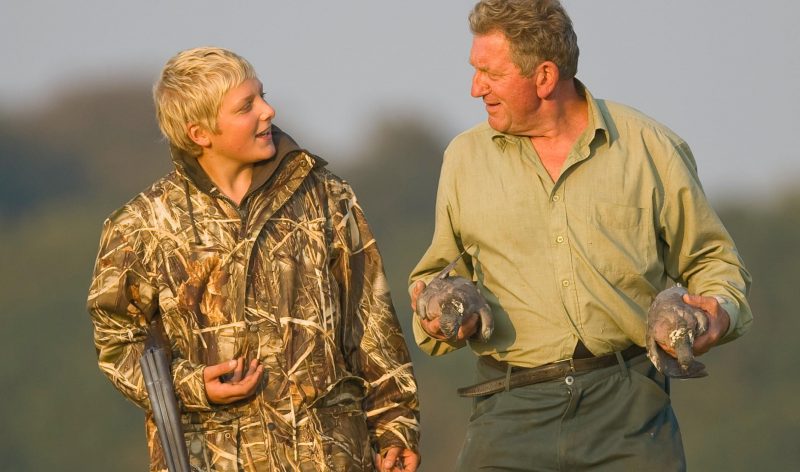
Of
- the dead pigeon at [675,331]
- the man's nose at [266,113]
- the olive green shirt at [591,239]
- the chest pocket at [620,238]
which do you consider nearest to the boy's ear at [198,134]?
the man's nose at [266,113]

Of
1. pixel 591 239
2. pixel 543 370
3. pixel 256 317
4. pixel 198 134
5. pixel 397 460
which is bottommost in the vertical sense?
pixel 397 460

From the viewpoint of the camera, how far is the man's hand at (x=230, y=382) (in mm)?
6996

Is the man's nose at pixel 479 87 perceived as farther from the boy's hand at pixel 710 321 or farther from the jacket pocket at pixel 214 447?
the jacket pocket at pixel 214 447

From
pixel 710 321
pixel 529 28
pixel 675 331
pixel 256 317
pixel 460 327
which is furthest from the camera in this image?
pixel 529 28

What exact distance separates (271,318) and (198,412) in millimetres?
407

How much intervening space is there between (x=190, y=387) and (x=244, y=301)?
1.12 feet

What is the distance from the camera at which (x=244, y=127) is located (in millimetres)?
7168

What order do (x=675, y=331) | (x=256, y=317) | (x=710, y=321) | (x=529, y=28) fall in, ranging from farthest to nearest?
(x=529, y=28) → (x=256, y=317) → (x=710, y=321) → (x=675, y=331)

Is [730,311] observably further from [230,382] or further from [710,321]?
[230,382]

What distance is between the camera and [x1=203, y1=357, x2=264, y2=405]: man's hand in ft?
23.0

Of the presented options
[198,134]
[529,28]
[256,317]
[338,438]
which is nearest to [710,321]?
[529,28]

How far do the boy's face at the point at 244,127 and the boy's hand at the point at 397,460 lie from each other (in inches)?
43.7

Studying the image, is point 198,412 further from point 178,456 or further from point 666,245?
point 666,245

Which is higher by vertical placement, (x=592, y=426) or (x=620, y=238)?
(x=620, y=238)
